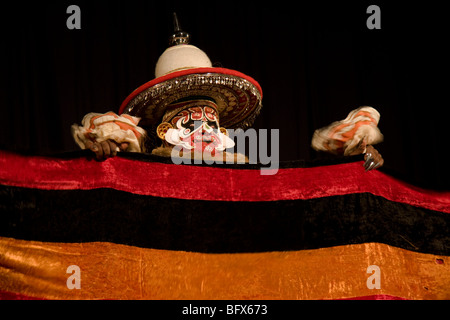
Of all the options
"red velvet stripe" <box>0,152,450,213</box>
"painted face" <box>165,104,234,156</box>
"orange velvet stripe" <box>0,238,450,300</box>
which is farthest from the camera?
"painted face" <box>165,104,234,156</box>

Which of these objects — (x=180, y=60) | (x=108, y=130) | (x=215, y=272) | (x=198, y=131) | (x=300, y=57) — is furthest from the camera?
(x=300, y=57)

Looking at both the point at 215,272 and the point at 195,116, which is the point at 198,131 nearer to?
the point at 195,116

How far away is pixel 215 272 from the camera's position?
1723mm

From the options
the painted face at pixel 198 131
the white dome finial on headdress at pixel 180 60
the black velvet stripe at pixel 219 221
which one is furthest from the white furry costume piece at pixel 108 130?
the white dome finial on headdress at pixel 180 60

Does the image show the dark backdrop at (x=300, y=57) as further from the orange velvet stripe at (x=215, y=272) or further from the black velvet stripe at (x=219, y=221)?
the orange velvet stripe at (x=215, y=272)

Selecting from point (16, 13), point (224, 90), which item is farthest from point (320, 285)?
point (16, 13)

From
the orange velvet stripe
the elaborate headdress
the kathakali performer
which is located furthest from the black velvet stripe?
the elaborate headdress

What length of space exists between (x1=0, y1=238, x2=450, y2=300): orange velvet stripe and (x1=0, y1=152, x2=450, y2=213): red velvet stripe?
0.18 meters

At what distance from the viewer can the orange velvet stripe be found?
5.15 ft

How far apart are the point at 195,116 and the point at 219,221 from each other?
718 mm

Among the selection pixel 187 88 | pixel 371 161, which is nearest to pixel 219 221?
pixel 371 161

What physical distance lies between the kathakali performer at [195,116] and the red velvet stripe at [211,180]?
9 centimetres

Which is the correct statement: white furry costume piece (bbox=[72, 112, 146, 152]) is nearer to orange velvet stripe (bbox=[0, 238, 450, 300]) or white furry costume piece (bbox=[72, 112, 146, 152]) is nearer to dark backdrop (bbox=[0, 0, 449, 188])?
orange velvet stripe (bbox=[0, 238, 450, 300])

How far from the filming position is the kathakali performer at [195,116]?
198 cm
